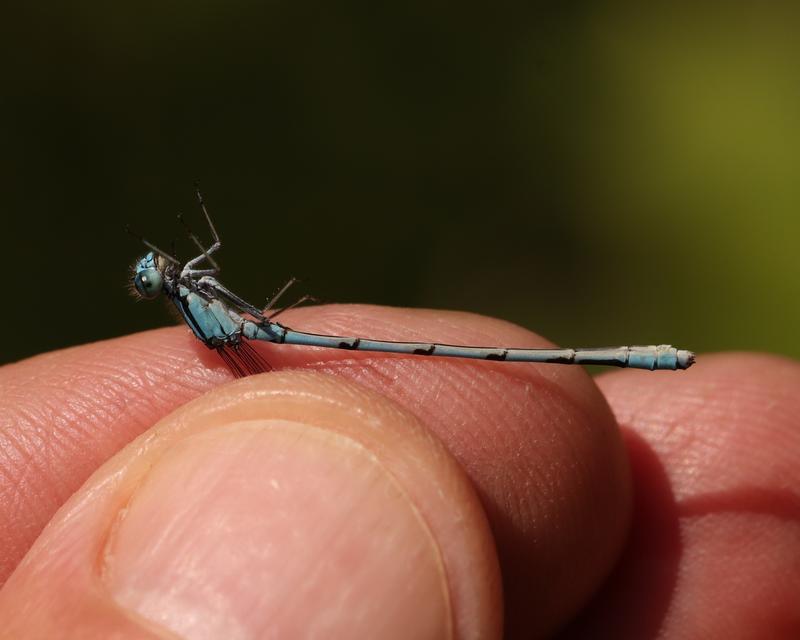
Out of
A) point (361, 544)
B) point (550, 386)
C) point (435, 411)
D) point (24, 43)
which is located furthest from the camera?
point (24, 43)

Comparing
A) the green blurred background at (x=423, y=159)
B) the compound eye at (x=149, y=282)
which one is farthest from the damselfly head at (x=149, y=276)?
the green blurred background at (x=423, y=159)

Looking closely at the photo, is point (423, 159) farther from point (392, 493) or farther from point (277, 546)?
point (277, 546)

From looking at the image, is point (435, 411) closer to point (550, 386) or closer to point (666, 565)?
point (550, 386)

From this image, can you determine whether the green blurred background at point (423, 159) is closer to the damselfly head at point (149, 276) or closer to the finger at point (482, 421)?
the damselfly head at point (149, 276)

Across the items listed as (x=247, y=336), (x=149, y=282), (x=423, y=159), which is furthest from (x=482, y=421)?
(x=423, y=159)

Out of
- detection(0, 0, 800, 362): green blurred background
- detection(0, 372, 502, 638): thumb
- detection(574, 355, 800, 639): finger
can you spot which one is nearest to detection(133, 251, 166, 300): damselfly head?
detection(0, 372, 502, 638): thumb

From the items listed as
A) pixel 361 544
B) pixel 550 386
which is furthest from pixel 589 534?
pixel 361 544
